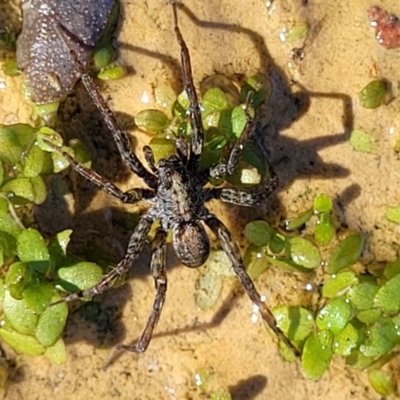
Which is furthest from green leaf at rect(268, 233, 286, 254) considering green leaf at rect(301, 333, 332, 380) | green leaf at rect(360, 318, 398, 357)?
green leaf at rect(360, 318, 398, 357)

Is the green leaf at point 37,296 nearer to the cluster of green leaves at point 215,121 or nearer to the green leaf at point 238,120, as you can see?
the cluster of green leaves at point 215,121

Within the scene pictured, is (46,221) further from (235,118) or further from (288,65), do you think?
(288,65)

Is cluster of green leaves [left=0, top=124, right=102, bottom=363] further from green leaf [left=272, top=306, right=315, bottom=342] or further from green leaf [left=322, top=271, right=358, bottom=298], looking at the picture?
green leaf [left=322, top=271, right=358, bottom=298]

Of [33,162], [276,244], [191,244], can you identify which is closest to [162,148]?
[191,244]

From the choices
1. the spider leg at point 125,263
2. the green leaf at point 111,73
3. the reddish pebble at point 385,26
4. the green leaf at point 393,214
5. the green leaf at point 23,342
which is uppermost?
the reddish pebble at point 385,26

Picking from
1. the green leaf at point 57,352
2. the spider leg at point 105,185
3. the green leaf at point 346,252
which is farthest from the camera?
the green leaf at point 346,252

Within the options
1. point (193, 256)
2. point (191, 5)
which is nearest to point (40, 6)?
point (191, 5)

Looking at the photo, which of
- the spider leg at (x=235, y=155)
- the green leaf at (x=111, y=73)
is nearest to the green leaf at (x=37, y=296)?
the spider leg at (x=235, y=155)
